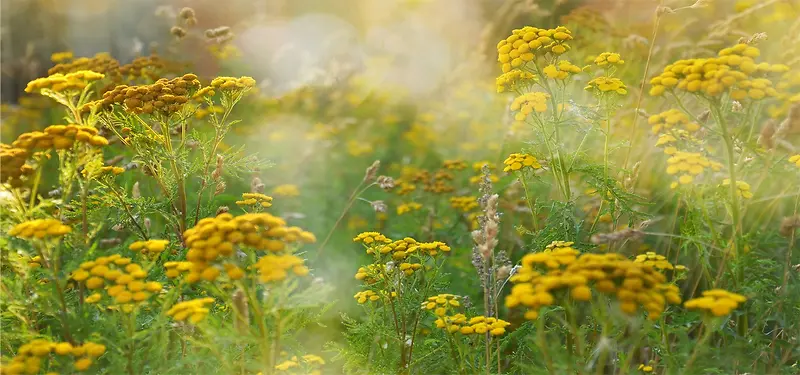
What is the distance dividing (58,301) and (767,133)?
318 centimetres

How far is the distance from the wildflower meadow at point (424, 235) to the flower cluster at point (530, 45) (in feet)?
0.05

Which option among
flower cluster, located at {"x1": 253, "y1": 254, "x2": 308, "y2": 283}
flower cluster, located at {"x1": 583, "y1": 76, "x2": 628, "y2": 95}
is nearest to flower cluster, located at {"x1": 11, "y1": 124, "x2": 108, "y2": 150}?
flower cluster, located at {"x1": 253, "y1": 254, "x2": 308, "y2": 283}

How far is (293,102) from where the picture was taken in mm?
7449

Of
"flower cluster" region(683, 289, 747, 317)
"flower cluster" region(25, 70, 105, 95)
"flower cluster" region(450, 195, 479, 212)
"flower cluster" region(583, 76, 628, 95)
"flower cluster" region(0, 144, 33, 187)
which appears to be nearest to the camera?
"flower cluster" region(683, 289, 747, 317)

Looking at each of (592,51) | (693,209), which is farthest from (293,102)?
(693,209)

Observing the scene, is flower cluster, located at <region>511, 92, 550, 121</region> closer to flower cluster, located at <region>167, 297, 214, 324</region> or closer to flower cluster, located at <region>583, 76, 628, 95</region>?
flower cluster, located at <region>583, 76, 628, 95</region>

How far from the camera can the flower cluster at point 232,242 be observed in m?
2.33

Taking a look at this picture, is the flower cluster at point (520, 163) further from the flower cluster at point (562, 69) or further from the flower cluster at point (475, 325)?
the flower cluster at point (475, 325)

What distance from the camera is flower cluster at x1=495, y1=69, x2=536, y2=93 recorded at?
3.38m

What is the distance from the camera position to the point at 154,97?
3.24m

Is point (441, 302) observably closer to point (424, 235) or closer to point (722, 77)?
point (722, 77)

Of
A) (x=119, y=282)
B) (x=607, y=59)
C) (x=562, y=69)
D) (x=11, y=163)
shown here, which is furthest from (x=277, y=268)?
(x=607, y=59)

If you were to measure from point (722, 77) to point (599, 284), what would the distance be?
1.07 m

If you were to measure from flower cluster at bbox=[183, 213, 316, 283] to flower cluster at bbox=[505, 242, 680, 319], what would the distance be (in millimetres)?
831
